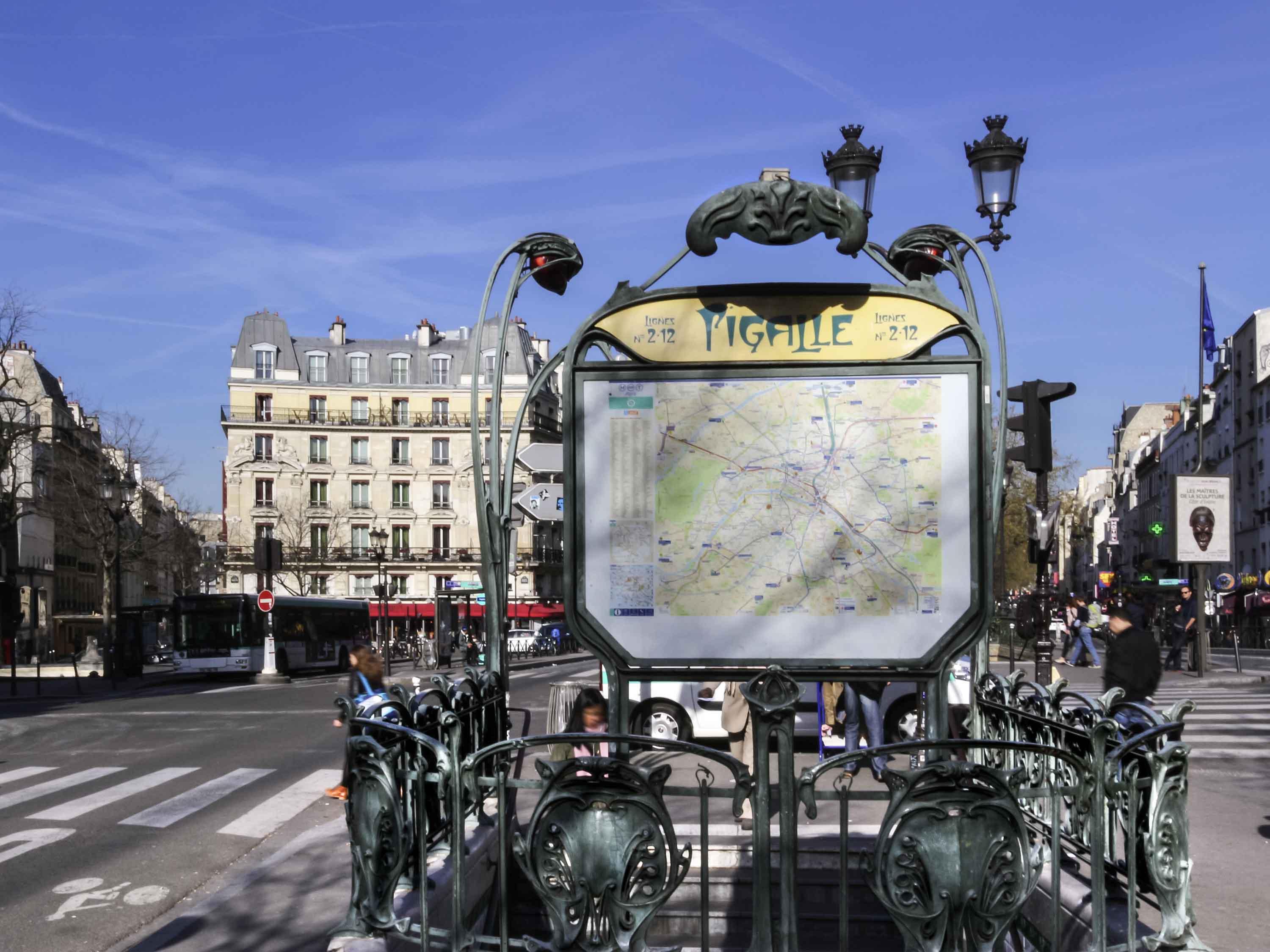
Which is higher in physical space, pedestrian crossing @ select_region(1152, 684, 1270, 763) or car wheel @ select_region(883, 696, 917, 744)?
car wheel @ select_region(883, 696, 917, 744)

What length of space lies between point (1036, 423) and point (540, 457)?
4.73 m

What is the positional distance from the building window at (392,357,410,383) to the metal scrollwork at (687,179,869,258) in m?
80.2

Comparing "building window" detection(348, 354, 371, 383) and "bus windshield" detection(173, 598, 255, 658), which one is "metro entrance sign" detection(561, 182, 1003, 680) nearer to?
"bus windshield" detection(173, 598, 255, 658)

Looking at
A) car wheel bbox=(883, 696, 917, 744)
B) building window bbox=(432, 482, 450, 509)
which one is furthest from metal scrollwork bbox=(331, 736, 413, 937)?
building window bbox=(432, 482, 450, 509)

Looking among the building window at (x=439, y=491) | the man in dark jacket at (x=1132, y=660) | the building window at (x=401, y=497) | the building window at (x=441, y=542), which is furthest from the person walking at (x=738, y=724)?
the building window at (x=401, y=497)

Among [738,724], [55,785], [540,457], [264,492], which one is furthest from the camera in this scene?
[264,492]

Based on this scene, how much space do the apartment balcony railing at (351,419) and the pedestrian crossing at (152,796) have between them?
64984 millimetres

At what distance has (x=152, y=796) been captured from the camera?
12617 millimetres

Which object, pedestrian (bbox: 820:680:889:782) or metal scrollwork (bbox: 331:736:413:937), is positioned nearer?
metal scrollwork (bbox: 331:736:413:937)

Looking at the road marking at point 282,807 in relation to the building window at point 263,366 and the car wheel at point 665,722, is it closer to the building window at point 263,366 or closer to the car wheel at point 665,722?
the car wheel at point 665,722

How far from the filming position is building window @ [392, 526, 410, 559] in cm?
8088

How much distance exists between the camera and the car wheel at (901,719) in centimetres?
1341

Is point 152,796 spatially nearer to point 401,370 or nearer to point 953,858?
point 953,858

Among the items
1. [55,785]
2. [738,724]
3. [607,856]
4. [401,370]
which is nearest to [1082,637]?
[738,724]
